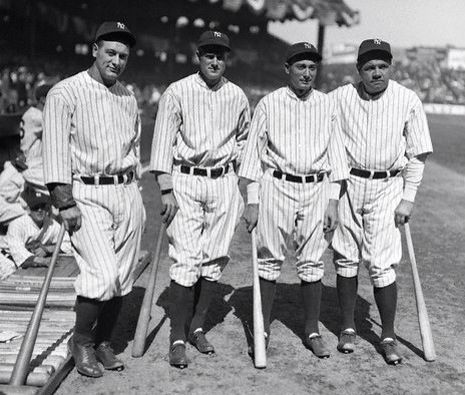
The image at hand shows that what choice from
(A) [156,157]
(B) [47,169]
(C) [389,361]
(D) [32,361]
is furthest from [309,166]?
(D) [32,361]

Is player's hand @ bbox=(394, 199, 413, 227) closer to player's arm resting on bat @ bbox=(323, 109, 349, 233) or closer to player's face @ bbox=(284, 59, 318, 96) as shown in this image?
player's arm resting on bat @ bbox=(323, 109, 349, 233)

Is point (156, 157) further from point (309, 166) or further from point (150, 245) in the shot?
point (150, 245)

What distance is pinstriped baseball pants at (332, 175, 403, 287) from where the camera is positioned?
3.73m

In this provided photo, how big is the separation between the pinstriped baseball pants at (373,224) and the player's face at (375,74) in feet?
1.75

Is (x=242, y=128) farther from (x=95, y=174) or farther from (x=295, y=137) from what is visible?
(x=95, y=174)

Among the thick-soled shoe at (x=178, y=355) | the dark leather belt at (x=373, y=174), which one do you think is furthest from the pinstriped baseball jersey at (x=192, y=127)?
the thick-soled shoe at (x=178, y=355)

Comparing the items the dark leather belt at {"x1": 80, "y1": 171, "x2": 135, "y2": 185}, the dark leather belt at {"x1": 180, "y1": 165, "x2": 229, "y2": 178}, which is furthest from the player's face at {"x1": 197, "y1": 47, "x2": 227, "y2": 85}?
the dark leather belt at {"x1": 80, "y1": 171, "x2": 135, "y2": 185}

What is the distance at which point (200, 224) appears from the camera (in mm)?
3639

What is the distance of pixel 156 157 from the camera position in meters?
3.55

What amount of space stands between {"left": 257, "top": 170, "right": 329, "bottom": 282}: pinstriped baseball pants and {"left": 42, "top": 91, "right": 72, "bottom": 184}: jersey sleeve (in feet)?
3.90

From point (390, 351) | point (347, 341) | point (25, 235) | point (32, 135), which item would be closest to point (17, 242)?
point (25, 235)

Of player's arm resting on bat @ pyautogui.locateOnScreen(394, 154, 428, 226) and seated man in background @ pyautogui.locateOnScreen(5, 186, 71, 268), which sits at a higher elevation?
player's arm resting on bat @ pyautogui.locateOnScreen(394, 154, 428, 226)

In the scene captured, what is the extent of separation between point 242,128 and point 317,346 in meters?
1.37

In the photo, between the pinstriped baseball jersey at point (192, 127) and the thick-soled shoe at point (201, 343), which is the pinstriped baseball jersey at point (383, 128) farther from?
the thick-soled shoe at point (201, 343)
